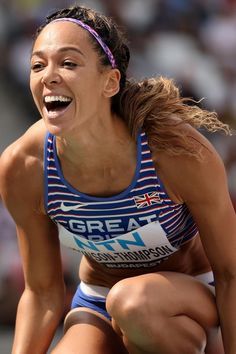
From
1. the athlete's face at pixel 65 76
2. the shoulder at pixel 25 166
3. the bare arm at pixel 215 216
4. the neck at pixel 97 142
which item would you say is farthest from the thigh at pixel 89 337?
the athlete's face at pixel 65 76

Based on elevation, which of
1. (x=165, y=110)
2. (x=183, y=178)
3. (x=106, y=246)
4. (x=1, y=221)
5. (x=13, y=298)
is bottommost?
(x=13, y=298)

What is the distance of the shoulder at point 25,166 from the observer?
116 inches

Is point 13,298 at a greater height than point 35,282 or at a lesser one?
lesser

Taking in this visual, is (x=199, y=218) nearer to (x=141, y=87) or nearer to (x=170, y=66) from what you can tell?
(x=141, y=87)

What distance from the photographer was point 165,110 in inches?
115

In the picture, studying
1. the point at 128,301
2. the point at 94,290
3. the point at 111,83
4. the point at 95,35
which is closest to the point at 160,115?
the point at 111,83

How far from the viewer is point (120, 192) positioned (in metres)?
2.91

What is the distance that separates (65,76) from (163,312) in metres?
0.77

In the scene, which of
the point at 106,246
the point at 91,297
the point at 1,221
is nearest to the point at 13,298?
the point at 1,221

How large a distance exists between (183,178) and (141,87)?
0.34 metres

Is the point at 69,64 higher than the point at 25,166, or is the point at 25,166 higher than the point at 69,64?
the point at 69,64

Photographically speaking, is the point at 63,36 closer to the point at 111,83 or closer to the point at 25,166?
the point at 111,83

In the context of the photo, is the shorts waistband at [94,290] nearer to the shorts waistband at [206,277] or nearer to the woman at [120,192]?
the woman at [120,192]

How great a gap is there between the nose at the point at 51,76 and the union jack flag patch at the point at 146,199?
0.46 m
